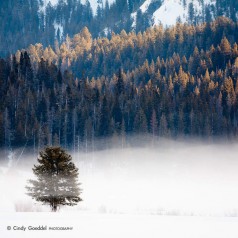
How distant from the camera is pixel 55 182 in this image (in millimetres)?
25766

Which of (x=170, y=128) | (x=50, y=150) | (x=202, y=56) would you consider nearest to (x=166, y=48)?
(x=202, y=56)

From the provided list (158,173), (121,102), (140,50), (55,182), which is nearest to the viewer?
(55,182)

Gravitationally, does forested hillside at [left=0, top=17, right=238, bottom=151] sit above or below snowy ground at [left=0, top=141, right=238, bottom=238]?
above

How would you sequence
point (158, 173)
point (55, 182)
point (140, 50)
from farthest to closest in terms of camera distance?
point (140, 50) → point (158, 173) → point (55, 182)

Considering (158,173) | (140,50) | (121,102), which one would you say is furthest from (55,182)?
(140,50)

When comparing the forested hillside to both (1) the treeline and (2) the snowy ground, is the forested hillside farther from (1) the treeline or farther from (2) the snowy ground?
(1) the treeline

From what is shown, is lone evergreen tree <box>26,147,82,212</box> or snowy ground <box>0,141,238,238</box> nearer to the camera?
lone evergreen tree <box>26,147,82,212</box>

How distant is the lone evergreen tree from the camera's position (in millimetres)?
25688

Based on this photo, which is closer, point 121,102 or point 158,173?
point 158,173

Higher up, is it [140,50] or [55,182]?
[140,50]

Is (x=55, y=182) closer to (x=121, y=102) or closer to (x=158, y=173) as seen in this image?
(x=158, y=173)

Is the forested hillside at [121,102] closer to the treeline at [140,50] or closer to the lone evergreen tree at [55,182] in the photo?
the treeline at [140,50]

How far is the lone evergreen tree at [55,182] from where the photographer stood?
25.7 meters

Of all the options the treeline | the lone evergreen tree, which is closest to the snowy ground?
the lone evergreen tree
